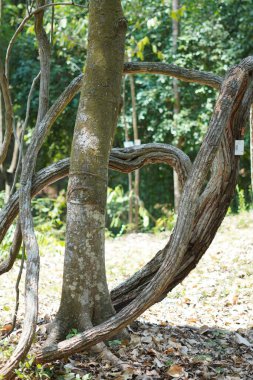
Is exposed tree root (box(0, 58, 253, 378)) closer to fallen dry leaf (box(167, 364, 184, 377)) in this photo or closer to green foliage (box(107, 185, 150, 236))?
fallen dry leaf (box(167, 364, 184, 377))

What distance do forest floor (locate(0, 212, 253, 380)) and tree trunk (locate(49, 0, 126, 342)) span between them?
0.28m

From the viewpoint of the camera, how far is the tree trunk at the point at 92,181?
360 cm

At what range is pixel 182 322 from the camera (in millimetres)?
4883

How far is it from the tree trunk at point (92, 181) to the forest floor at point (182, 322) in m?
0.28

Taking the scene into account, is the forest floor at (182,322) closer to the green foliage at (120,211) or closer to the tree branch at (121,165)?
the tree branch at (121,165)

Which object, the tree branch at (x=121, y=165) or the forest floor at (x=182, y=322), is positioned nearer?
the forest floor at (x=182, y=322)

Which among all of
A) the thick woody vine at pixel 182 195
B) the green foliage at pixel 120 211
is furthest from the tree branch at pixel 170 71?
the green foliage at pixel 120 211

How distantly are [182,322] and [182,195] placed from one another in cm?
171

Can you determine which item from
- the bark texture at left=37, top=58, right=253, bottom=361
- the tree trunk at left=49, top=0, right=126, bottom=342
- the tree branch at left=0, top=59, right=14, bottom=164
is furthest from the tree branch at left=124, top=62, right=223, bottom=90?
the tree branch at left=0, top=59, right=14, bottom=164

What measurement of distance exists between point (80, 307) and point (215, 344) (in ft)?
4.07

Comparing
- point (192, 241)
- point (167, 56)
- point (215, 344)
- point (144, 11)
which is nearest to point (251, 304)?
point (215, 344)

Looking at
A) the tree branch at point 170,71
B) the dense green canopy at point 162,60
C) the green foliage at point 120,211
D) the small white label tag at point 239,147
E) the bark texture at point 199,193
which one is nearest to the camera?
the bark texture at point 199,193

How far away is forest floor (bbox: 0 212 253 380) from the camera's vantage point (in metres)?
3.57

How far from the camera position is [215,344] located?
Answer: 4305mm
